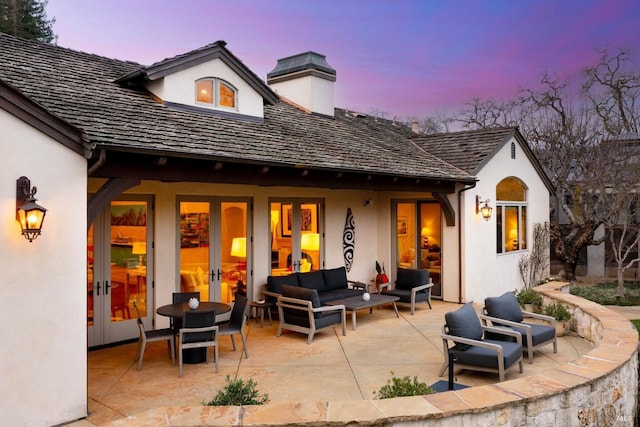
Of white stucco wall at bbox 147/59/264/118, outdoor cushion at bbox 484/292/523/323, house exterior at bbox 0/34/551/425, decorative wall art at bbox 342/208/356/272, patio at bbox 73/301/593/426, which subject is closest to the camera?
house exterior at bbox 0/34/551/425

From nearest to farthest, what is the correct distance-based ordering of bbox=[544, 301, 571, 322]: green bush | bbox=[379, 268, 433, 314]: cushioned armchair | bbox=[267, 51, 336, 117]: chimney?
bbox=[544, 301, 571, 322]: green bush < bbox=[379, 268, 433, 314]: cushioned armchair < bbox=[267, 51, 336, 117]: chimney

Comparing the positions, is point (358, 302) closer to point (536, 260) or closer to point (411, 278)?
point (411, 278)

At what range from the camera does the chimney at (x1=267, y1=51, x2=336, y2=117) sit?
13.3 meters

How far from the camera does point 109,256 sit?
25.7 ft

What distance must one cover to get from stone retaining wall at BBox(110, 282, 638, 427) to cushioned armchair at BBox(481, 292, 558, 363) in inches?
54.3

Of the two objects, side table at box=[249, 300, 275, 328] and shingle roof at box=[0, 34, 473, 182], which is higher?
shingle roof at box=[0, 34, 473, 182]

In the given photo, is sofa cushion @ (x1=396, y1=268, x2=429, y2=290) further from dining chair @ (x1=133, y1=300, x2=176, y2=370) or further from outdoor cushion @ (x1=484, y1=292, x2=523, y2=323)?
dining chair @ (x1=133, y1=300, x2=176, y2=370)

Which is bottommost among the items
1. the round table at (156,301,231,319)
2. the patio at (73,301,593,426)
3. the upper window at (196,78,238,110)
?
the patio at (73,301,593,426)

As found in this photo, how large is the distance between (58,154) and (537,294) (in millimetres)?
9007

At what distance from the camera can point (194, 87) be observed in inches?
350

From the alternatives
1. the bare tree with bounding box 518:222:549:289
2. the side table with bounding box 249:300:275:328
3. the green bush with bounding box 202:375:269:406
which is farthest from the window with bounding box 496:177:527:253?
the green bush with bounding box 202:375:269:406

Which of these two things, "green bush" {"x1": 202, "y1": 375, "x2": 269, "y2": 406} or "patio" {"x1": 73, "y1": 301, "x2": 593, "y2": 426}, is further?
"patio" {"x1": 73, "y1": 301, "x2": 593, "y2": 426}

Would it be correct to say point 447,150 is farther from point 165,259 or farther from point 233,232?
point 165,259

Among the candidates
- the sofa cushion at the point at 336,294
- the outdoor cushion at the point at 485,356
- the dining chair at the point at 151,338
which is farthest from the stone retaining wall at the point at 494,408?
the sofa cushion at the point at 336,294
